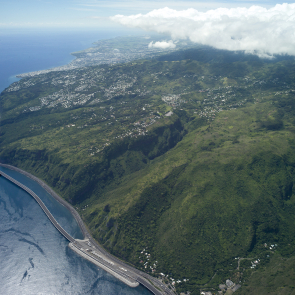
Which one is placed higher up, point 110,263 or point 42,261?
point 42,261

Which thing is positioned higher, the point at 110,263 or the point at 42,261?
the point at 42,261

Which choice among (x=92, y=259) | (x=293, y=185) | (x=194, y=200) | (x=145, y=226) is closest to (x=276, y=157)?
(x=293, y=185)

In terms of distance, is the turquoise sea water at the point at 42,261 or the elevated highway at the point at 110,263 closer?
the elevated highway at the point at 110,263

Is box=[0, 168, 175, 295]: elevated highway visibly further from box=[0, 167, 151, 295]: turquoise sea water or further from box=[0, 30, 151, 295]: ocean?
box=[0, 167, 151, 295]: turquoise sea water

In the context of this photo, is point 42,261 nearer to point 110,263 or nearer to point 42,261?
point 42,261

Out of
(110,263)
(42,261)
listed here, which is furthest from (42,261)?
(110,263)

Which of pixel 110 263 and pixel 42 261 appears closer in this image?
pixel 110 263

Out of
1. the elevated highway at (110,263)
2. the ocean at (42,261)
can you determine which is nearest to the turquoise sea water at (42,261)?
the ocean at (42,261)

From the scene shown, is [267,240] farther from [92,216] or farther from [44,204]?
[44,204]

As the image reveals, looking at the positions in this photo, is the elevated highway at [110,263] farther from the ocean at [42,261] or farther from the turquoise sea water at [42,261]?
the turquoise sea water at [42,261]
